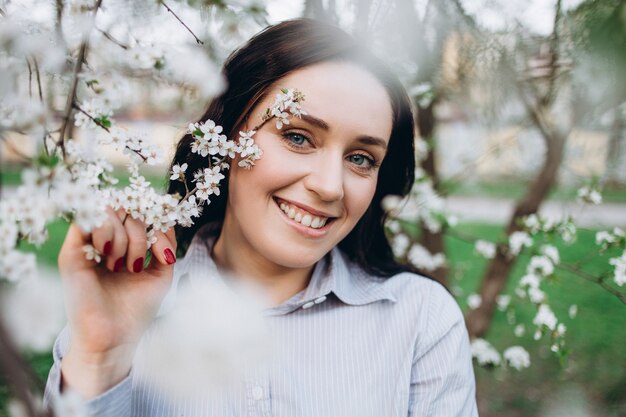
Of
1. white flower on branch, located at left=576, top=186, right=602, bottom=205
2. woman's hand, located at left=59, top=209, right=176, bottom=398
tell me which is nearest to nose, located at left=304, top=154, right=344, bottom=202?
woman's hand, located at left=59, top=209, right=176, bottom=398

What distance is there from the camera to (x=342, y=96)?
4.11 feet

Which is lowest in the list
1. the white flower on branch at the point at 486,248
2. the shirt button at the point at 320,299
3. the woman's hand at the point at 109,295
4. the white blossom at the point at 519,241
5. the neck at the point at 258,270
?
the white flower on branch at the point at 486,248

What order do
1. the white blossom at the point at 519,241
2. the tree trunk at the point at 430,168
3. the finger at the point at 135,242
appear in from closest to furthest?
the finger at the point at 135,242
the white blossom at the point at 519,241
the tree trunk at the point at 430,168

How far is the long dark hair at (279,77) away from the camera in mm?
1331

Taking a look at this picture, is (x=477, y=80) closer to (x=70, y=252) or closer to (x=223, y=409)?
(x=223, y=409)

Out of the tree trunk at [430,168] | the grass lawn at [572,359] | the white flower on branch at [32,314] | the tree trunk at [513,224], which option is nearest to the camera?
the white flower on branch at [32,314]

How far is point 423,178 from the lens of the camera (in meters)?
2.38

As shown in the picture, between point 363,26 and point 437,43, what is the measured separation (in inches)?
18.8

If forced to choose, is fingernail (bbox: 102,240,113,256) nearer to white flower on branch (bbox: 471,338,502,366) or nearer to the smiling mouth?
the smiling mouth

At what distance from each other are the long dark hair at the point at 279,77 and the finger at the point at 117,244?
44cm

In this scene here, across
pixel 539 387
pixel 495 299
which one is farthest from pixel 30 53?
pixel 539 387

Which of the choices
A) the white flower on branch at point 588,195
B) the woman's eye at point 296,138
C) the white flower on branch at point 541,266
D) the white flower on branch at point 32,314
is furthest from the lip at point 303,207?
the white flower on branch at point 588,195

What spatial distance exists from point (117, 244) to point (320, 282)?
2.25 feet

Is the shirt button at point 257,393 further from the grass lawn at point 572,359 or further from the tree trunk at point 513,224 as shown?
the tree trunk at point 513,224
